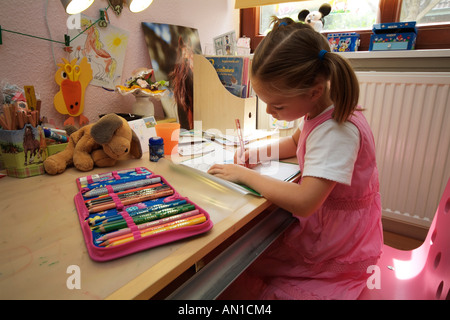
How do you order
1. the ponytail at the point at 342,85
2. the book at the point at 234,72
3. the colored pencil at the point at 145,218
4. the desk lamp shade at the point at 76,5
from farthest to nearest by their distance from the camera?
1. the book at the point at 234,72
2. the desk lamp shade at the point at 76,5
3. the ponytail at the point at 342,85
4. the colored pencil at the point at 145,218

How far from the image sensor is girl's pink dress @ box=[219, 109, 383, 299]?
72cm

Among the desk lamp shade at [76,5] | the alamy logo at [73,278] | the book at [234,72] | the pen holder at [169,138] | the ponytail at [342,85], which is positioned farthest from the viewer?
the book at [234,72]

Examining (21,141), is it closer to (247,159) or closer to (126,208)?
(126,208)

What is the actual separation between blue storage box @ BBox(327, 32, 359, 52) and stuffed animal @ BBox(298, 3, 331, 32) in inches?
4.0

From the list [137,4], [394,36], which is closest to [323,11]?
[394,36]

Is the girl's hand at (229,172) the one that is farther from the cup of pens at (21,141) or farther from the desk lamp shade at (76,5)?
the desk lamp shade at (76,5)

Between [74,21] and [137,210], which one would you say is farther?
[74,21]

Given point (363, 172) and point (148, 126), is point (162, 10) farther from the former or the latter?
point (363, 172)

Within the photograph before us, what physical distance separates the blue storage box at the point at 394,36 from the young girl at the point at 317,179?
0.88m

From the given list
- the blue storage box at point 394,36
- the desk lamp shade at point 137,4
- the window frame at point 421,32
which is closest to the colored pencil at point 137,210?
the desk lamp shade at point 137,4

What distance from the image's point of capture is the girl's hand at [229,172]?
2.40 ft

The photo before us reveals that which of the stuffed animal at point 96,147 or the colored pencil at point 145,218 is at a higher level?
the stuffed animal at point 96,147

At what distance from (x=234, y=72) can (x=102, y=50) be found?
500 millimetres

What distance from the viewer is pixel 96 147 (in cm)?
83
